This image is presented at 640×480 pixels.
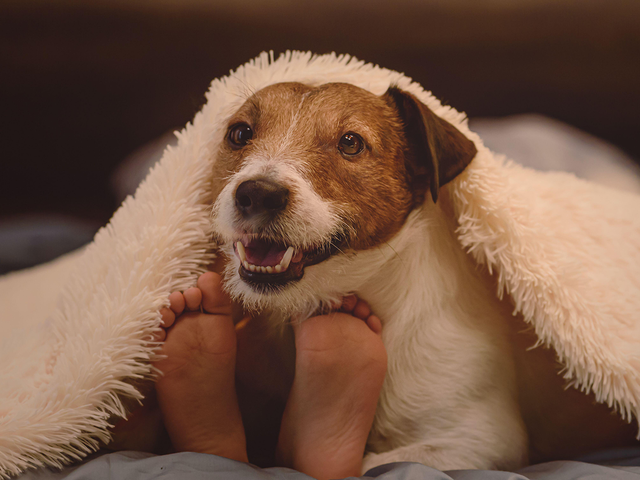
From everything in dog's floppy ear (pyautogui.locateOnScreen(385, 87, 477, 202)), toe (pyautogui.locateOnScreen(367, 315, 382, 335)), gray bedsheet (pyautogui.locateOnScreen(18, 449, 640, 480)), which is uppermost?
dog's floppy ear (pyautogui.locateOnScreen(385, 87, 477, 202))

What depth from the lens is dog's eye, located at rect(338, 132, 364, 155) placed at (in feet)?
3.48

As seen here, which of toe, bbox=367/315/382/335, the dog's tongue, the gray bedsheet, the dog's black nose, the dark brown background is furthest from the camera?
the dark brown background

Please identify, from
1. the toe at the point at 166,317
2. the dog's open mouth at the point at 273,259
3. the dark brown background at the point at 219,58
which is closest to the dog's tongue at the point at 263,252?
the dog's open mouth at the point at 273,259

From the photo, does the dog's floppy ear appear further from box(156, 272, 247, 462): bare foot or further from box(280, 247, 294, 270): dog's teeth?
box(156, 272, 247, 462): bare foot

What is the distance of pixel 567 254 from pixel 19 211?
10.2ft

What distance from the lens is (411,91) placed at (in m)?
1.25

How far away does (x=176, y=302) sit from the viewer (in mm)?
1021

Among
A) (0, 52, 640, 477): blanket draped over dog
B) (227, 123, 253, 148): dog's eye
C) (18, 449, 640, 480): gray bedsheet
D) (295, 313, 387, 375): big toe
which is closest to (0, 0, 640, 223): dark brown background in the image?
(0, 52, 640, 477): blanket draped over dog

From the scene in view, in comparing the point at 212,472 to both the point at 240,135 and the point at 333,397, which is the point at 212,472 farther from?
the point at 240,135

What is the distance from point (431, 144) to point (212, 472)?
0.79 m

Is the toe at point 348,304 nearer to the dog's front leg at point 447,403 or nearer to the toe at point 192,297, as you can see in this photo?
the dog's front leg at point 447,403

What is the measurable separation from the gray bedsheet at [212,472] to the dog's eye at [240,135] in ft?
2.26

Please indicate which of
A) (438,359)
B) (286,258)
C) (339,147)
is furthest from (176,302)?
(438,359)

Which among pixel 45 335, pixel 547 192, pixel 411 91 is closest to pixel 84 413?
pixel 45 335
